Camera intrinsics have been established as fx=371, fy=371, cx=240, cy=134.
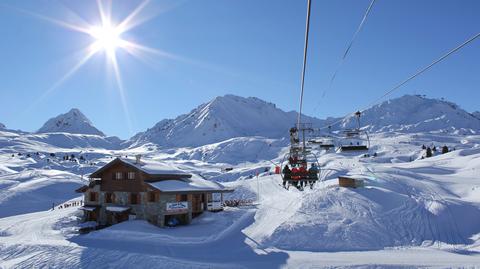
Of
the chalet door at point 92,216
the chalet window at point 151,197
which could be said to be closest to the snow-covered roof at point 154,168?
the chalet window at point 151,197

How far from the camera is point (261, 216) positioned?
40531 mm

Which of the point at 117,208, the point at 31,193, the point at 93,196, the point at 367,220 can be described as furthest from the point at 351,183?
the point at 31,193

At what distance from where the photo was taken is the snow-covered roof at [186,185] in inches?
1490

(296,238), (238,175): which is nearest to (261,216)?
(296,238)

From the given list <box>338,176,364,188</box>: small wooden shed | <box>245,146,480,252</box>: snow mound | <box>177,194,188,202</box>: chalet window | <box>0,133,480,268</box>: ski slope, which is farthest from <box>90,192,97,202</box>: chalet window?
<box>338,176,364,188</box>: small wooden shed

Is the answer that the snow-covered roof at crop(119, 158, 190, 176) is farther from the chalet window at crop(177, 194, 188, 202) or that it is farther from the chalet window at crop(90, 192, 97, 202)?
the chalet window at crop(90, 192, 97, 202)

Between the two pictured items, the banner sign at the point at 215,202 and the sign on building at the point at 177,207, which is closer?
the sign on building at the point at 177,207

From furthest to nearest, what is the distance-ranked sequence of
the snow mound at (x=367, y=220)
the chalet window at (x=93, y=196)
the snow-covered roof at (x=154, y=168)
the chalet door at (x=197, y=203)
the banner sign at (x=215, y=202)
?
the chalet window at (x=93, y=196), the banner sign at (x=215, y=202), the chalet door at (x=197, y=203), the snow-covered roof at (x=154, y=168), the snow mound at (x=367, y=220)

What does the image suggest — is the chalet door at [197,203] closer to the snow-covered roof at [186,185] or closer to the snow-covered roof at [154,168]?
the snow-covered roof at [186,185]

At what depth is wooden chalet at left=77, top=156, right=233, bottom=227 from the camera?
38.0 metres

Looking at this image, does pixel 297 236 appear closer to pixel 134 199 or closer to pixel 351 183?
pixel 351 183

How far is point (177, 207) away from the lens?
3853cm

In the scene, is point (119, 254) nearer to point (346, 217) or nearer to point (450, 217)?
point (346, 217)

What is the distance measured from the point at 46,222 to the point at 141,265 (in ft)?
71.7
